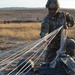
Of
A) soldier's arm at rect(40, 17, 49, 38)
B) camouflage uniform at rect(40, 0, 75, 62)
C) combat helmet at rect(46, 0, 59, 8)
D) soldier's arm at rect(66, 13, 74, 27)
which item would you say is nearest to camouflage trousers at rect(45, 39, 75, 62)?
camouflage uniform at rect(40, 0, 75, 62)

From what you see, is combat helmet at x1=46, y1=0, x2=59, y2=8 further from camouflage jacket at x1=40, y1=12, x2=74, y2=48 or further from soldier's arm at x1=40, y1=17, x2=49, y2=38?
soldier's arm at x1=40, y1=17, x2=49, y2=38

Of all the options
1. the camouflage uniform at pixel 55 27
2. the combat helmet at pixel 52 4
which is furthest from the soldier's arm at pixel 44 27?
the combat helmet at pixel 52 4

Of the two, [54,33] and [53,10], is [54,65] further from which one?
[53,10]

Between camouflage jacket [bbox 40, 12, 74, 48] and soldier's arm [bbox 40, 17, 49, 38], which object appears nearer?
soldier's arm [bbox 40, 17, 49, 38]

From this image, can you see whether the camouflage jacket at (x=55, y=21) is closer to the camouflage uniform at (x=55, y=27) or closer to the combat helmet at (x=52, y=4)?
the camouflage uniform at (x=55, y=27)

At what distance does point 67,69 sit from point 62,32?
125 cm

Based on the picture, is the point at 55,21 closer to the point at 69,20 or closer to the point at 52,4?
the point at 69,20

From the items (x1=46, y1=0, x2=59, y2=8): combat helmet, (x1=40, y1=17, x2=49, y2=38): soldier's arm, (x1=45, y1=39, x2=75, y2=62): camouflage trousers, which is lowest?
(x1=45, y1=39, x2=75, y2=62): camouflage trousers

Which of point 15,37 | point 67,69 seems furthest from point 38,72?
point 15,37

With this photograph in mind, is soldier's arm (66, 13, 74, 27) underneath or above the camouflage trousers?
above

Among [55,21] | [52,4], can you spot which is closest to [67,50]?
[55,21]

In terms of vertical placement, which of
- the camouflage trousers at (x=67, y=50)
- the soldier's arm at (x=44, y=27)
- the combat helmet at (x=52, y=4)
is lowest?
the camouflage trousers at (x=67, y=50)

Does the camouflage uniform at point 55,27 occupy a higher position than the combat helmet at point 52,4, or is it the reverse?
the combat helmet at point 52,4

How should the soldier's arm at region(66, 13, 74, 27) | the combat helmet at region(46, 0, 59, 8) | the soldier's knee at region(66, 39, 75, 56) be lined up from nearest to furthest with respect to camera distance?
the combat helmet at region(46, 0, 59, 8), the soldier's knee at region(66, 39, 75, 56), the soldier's arm at region(66, 13, 74, 27)
